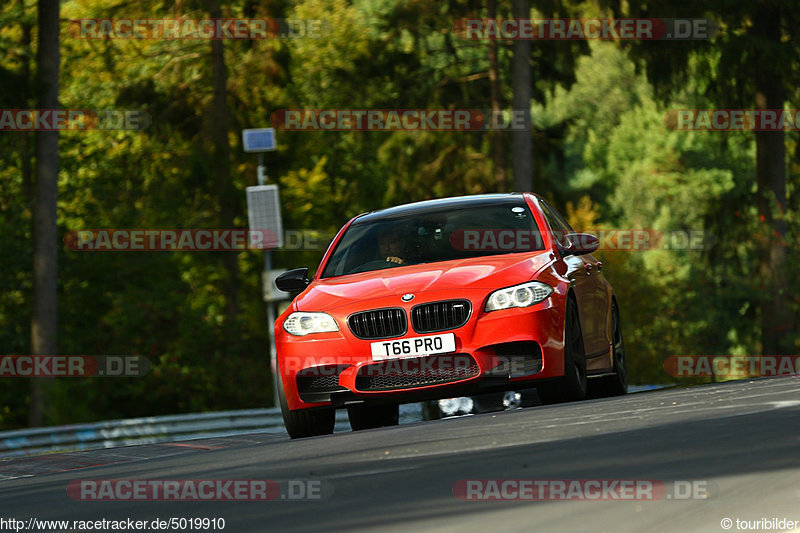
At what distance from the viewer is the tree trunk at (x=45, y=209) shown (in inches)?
1067

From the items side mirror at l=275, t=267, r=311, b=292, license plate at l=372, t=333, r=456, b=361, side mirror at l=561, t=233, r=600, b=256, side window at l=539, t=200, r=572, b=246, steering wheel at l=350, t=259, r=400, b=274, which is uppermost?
side window at l=539, t=200, r=572, b=246

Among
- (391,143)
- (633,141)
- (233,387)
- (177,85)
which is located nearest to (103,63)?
(177,85)

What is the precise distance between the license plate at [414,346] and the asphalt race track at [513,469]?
52 centimetres

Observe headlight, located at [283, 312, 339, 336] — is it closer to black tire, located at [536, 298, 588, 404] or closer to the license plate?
the license plate

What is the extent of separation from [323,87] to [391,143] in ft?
32.5

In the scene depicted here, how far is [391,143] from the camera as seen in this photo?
43.7 meters

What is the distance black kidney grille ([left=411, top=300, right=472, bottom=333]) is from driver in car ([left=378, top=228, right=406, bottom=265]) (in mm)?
1066

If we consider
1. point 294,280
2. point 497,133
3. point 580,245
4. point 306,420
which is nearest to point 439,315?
point 306,420

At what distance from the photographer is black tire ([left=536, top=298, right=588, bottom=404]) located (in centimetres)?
1042

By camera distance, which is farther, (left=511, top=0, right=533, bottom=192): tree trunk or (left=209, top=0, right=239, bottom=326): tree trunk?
(left=209, top=0, right=239, bottom=326): tree trunk

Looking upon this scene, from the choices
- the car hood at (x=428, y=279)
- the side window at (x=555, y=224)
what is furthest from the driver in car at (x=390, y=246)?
the side window at (x=555, y=224)

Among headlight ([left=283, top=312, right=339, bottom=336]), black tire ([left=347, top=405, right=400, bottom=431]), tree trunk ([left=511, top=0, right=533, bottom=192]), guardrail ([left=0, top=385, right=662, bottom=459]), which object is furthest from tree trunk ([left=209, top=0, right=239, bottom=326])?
headlight ([left=283, top=312, right=339, bottom=336])

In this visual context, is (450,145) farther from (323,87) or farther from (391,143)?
(323,87)

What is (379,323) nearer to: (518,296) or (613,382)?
(518,296)
